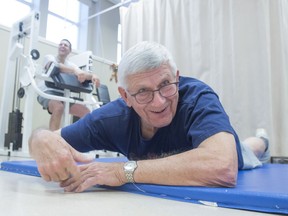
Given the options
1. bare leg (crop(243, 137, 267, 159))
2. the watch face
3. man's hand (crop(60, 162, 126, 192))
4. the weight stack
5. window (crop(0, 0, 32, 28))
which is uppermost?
window (crop(0, 0, 32, 28))

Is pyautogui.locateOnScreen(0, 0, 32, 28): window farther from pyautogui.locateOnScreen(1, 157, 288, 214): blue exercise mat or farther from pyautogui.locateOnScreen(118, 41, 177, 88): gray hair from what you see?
pyautogui.locateOnScreen(1, 157, 288, 214): blue exercise mat

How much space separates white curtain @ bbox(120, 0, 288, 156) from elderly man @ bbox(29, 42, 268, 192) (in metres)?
1.47

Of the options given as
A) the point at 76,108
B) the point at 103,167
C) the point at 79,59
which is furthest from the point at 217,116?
the point at 79,59

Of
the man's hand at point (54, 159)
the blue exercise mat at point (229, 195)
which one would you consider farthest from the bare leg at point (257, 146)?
the man's hand at point (54, 159)

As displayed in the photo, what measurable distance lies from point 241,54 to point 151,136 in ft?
5.75

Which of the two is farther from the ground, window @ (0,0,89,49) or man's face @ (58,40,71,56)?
window @ (0,0,89,49)

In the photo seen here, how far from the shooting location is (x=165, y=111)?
0.92 metres

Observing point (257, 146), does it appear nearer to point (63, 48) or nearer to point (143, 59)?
point (143, 59)

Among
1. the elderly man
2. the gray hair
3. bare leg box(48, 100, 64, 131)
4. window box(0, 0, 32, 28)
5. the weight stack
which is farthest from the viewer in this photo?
window box(0, 0, 32, 28)

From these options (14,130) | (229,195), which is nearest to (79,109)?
(14,130)

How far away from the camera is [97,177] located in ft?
2.66

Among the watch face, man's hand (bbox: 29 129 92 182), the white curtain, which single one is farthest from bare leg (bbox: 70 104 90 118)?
the watch face

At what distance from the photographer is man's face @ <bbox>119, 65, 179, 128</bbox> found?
882mm

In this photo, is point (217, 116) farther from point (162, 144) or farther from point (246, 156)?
point (246, 156)
